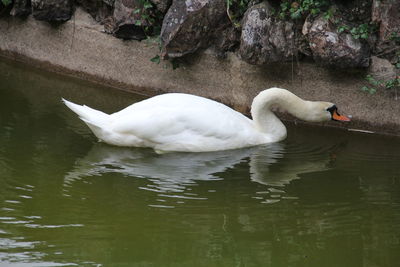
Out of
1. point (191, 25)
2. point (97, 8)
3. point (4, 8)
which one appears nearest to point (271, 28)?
point (191, 25)

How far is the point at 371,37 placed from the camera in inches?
310

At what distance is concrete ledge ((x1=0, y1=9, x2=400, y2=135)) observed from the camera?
8.10 metres

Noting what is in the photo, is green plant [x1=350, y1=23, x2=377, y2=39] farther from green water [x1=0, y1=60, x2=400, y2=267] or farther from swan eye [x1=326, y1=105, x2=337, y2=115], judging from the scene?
green water [x1=0, y1=60, x2=400, y2=267]

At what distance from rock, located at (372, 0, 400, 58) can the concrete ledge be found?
1.17 feet

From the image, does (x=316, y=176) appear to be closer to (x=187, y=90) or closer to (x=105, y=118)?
(x=105, y=118)

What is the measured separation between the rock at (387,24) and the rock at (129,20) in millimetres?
2632

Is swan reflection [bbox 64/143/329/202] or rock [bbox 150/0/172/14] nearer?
swan reflection [bbox 64/143/329/202]

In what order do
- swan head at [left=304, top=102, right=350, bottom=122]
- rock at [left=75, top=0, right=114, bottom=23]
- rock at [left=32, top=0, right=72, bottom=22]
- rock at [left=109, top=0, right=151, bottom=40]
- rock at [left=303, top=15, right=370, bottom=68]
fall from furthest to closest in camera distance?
rock at [left=32, top=0, right=72, bottom=22] → rock at [left=75, top=0, right=114, bottom=23] → rock at [left=109, top=0, right=151, bottom=40] → swan head at [left=304, top=102, right=350, bottom=122] → rock at [left=303, top=15, right=370, bottom=68]

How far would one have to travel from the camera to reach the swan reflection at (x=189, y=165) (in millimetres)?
6570

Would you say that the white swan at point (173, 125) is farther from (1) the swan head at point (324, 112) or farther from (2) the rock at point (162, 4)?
(2) the rock at point (162, 4)

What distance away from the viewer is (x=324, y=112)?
7.91 meters

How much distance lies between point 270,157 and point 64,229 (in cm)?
260

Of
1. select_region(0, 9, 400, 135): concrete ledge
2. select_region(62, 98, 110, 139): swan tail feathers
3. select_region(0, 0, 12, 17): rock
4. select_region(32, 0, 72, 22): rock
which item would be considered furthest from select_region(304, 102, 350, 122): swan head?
select_region(0, 0, 12, 17): rock

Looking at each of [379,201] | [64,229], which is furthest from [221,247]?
[379,201]
